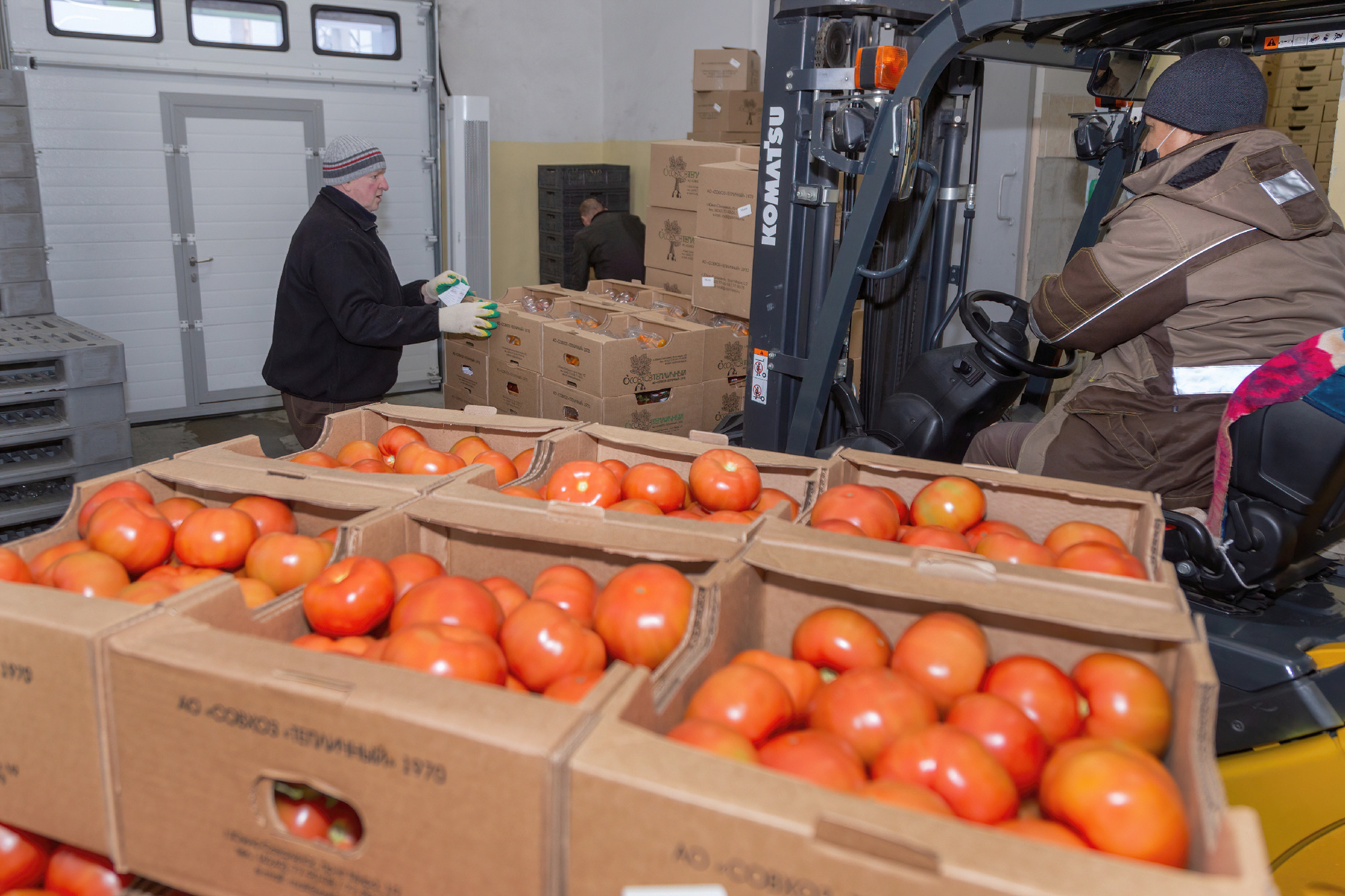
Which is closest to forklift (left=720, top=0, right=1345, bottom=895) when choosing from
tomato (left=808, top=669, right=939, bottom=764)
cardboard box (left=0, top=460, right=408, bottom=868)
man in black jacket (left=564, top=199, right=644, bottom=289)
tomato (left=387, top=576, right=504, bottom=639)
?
tomato (left=808, top=669, right=939, bottom=764)

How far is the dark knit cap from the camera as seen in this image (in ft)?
8.22

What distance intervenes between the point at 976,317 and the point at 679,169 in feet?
9.68

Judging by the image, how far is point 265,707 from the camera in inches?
46.1

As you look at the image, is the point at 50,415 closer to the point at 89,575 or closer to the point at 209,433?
the point at 209,433

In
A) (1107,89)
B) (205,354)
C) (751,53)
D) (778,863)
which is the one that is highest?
(751,53)

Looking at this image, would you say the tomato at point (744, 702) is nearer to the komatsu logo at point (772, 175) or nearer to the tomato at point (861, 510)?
the tomato at point (861, 510)

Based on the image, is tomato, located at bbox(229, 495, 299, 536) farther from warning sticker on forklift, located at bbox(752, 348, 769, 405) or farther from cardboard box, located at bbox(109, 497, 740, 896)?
warning sticker on forklift, located at bbox(752, 348, 769, 405)

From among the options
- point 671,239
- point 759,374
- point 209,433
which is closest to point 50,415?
point 209,433

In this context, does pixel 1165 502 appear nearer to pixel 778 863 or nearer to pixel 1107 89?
pixel 1107 89

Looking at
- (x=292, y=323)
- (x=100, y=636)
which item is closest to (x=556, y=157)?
(x=292, y=323)

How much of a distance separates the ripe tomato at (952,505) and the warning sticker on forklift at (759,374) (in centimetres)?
185

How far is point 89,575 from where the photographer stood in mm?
1709

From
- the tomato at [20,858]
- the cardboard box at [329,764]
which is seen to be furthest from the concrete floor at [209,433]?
the cardboard box at [329,764]

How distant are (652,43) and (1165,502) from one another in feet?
25.7
